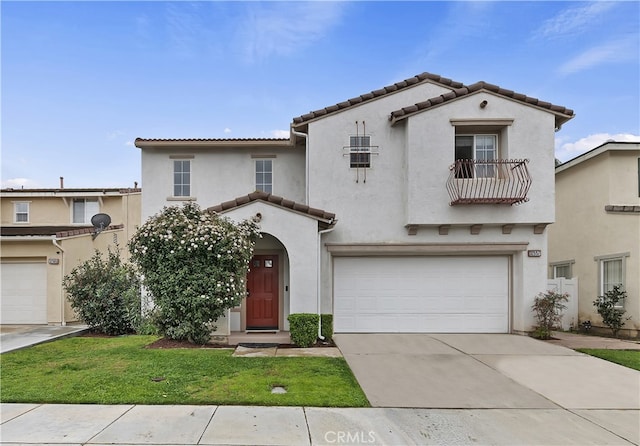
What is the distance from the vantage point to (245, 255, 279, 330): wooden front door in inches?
465

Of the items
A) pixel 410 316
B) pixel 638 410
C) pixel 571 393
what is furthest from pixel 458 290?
pixel 638 410

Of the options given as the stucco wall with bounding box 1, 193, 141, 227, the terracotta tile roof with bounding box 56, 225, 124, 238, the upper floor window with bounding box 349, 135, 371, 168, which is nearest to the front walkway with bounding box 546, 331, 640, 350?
the upper floor window with bounding box 349, 135, 371, 168

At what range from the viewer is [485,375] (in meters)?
7.65

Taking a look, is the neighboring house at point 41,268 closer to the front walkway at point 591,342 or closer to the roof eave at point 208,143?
the roof eave at point 208,143

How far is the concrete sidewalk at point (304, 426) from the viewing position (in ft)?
15.5

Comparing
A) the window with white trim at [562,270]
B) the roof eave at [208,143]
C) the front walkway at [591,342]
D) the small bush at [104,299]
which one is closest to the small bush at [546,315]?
the front walkway at [591,342]

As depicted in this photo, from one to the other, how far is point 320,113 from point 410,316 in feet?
21.8

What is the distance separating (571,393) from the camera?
670 centimetres

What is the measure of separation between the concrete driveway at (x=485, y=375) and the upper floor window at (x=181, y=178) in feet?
23.5

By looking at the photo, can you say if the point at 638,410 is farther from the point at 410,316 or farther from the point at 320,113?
the point at 320,113

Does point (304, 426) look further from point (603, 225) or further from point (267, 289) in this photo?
point (603, 225)

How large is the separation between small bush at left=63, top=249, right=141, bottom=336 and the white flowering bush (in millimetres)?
2210

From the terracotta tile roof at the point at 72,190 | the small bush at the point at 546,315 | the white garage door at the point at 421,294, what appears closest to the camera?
the small bush at the point at 546,315

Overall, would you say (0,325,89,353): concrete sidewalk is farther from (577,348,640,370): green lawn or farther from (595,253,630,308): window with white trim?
(595,253,630,308): window with white trim
